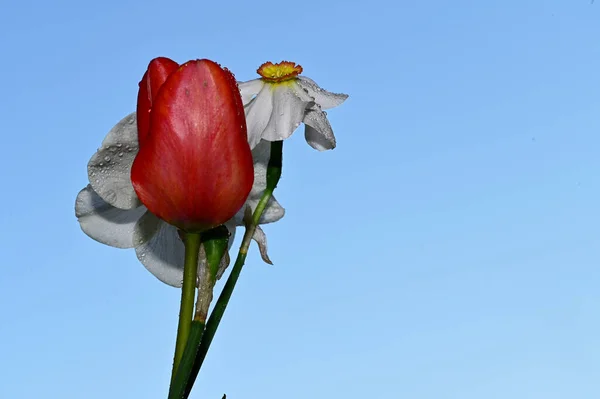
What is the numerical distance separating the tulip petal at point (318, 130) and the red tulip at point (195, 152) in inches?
4.3

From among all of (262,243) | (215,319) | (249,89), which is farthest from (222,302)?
(249,89)

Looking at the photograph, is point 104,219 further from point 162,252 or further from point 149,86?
point 149,86

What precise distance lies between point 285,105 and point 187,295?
0.64ft

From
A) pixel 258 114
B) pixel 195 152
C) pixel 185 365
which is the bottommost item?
pixel 185 365

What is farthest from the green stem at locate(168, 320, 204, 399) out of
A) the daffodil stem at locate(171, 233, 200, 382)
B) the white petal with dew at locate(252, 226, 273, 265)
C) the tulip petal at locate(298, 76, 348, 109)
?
the tulip petal at locate(298, 76, 348, 109)

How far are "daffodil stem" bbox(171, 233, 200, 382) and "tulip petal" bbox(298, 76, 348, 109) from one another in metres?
0.19

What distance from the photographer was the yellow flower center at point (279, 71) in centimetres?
77

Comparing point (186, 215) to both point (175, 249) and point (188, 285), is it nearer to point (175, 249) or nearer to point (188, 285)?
point (188, 285)

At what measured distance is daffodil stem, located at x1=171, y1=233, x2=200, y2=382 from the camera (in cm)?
65

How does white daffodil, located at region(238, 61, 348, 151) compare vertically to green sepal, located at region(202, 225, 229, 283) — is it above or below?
above

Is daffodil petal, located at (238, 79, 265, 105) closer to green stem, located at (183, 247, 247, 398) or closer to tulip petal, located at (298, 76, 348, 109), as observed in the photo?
tulip petal, located at (298, 76, 348, 109)

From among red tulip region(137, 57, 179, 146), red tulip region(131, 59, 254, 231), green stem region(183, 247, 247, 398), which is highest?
red tulip region(137, 57, 179, 146)

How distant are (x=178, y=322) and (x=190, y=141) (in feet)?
0.48

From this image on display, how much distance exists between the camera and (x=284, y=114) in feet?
2.39
